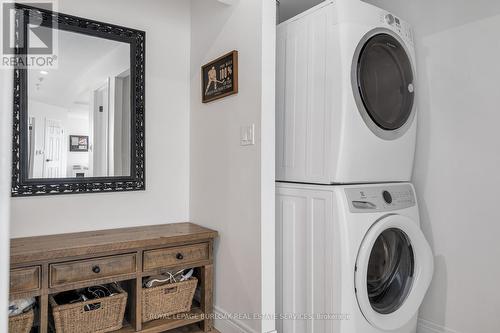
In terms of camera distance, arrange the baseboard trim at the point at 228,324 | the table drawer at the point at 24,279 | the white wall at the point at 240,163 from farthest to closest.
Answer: the baseboard trim at the point at 228,324
the white wall at the point at 240,163
the table drawer at the point at 24,279

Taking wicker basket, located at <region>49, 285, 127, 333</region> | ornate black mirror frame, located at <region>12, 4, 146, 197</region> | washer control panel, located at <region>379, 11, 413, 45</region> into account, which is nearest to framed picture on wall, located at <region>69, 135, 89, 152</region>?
ornate black mirror frame, located at <region>12, 4, 146, 197</region>

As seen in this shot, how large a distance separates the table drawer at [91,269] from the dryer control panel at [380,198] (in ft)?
4.14

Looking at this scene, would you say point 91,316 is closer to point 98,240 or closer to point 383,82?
point 98,240

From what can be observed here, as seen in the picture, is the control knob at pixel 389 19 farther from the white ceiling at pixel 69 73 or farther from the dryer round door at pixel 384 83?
the white ceiling at pixel 69 73

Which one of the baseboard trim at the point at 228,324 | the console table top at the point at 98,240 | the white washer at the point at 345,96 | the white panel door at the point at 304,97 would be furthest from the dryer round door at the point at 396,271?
the console table top at the point at 98,240

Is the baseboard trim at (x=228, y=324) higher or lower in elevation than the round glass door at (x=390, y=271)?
lower

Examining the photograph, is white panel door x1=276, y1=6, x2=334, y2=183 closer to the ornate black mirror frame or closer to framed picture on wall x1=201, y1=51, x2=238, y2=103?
framed picture on wall x1=201, y1=51, x2=238, y2=103

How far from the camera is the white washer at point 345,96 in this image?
1699 millimetres

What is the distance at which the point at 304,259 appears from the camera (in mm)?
1834

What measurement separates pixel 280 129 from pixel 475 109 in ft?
3.55

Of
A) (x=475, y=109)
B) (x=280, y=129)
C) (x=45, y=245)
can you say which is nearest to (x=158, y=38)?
(x=280, y=129)

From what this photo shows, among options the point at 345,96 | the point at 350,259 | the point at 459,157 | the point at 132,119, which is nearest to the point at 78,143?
the point at 132,119

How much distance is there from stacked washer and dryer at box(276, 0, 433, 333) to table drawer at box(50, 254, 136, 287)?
2.89 feet

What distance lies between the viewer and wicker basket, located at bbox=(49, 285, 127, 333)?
5.74 feet
